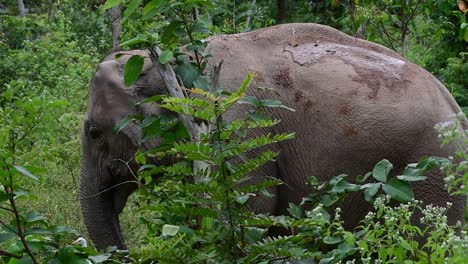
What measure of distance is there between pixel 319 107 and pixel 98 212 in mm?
1489

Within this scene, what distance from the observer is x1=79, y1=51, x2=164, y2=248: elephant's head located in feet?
18.9

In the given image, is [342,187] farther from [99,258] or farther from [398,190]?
[99,258]

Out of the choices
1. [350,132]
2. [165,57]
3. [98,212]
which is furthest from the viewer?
[98,212]

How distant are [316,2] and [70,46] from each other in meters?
4.91

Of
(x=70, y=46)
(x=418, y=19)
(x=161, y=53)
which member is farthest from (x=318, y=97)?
(x=418, y=19)

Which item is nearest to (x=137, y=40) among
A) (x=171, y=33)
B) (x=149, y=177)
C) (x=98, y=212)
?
(x=171, y=33)

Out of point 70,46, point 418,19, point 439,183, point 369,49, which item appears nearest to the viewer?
point 439,183

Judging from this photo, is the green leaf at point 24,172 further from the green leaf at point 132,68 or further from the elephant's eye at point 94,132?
the elephant's eye at point 94,132

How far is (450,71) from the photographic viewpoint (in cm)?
1091

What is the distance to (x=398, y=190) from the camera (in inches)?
129

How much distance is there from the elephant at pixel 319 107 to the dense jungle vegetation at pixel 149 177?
9.5 inches

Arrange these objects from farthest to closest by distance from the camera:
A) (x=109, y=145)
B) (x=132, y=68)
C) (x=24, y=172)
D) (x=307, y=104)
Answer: (x=109, y=145) → (x=307, y=104) → (x=132, y=68) → (x=24, y=172)

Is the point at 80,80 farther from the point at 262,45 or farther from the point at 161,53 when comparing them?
the point at 161,53

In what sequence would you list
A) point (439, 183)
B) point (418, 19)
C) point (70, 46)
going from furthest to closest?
1. point (418, 19)
2. point (70, 46)
3. point (439, 183)
